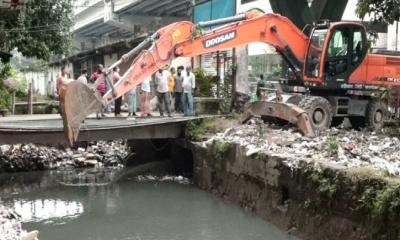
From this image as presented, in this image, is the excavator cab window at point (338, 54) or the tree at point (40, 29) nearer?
the excavator cab window at point (338, 54)

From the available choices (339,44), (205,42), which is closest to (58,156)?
(205,42)

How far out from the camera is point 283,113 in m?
14.7

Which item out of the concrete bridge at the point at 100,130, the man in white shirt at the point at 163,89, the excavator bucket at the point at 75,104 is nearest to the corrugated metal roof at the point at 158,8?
the man in white shirt at the point at 163,89

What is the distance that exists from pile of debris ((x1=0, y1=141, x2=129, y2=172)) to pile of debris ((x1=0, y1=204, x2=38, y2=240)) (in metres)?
8.91

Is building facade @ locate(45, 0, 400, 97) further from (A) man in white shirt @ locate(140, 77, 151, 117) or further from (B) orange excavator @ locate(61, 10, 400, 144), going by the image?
(B) orange excavator @ locate(61, 10, 400, 144)

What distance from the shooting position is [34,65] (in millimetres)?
48688

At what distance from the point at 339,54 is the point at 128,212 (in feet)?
21.1

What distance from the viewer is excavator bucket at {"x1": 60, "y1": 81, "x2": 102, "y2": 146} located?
37.6 ft

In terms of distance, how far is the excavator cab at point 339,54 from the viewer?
14766 millimetres

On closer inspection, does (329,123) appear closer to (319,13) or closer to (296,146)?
(296,146)

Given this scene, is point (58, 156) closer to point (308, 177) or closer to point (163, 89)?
point (163, 89)

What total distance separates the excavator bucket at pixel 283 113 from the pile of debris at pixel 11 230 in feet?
22.1

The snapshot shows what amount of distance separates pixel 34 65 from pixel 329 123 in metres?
38.0

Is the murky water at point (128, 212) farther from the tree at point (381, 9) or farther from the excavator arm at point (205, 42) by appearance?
the tree at point (381, 9)
